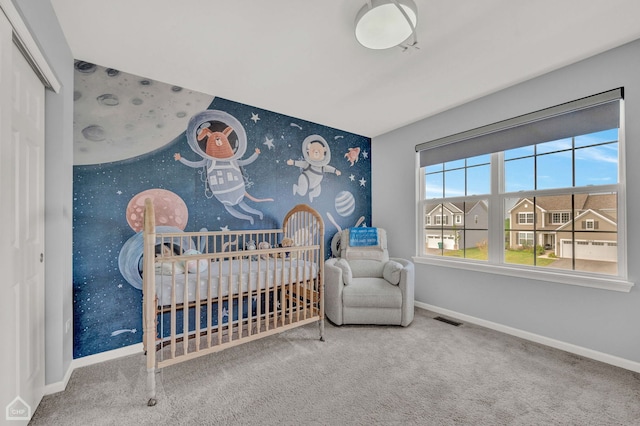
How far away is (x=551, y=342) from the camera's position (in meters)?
2.29

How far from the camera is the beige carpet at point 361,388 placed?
1475mm

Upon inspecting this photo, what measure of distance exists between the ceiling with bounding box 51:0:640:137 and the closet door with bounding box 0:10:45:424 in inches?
24.3

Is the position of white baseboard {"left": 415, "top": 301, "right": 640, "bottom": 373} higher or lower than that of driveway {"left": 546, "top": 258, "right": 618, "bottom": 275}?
lower

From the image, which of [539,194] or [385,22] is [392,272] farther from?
[385,22]

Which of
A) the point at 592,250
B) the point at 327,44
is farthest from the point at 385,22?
the point at 592,250

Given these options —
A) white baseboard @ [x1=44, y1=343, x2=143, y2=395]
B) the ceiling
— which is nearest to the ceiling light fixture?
the ceiling

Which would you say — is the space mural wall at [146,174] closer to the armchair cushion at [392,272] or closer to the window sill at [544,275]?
the armchair cushion at [392,272]

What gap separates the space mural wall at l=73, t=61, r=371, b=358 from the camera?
2080 millimetres

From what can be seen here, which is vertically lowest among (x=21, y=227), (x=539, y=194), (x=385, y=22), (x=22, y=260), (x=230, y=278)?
(x=230, y=278)

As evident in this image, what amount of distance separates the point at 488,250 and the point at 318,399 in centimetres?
227

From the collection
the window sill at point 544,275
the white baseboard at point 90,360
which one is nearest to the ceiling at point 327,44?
the window sill at point 544,275

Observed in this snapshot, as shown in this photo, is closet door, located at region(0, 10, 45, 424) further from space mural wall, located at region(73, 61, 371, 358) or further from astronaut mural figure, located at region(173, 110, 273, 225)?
astronaut mural figure, located at region(173, 110, 273, 225)

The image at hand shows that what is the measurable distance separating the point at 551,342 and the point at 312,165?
9.66 feet

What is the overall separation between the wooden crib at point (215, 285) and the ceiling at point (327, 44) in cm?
119
